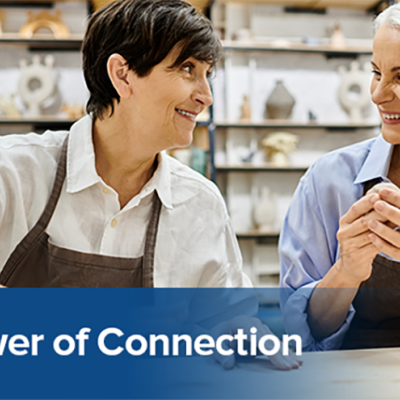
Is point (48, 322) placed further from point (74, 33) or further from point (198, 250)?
point (74, 33)

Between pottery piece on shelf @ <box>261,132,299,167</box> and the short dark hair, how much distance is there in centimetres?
343

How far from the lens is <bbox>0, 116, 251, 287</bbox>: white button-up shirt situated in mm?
1331

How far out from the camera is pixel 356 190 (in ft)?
4.91

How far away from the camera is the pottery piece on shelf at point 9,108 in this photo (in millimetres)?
4531

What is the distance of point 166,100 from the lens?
1430 millimetres

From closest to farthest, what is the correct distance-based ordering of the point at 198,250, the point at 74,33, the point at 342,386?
1. the point at 342,386
2. the point at 198,250
3. the point at 74,33

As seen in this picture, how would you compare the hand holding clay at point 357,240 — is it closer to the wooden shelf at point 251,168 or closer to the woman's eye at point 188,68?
the woman's eye at point 188,68

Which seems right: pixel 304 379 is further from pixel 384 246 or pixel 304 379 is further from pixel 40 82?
pixel 40 82

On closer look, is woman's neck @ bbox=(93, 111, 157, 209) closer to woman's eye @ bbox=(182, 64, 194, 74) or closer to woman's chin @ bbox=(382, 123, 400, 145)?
woman's eye @ bbox=(182, 64, 194, 74)

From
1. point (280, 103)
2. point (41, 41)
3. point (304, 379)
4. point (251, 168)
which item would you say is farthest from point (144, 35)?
point (280, 103)

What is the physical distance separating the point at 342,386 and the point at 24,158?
0.97 meters

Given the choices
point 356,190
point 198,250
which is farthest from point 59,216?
point 356,190

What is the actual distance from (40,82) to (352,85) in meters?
3.09

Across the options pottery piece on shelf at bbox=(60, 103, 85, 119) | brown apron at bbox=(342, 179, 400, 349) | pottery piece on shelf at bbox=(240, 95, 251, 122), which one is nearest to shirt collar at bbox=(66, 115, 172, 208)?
brown apron at bbox=(342, 179, 400, 349)
